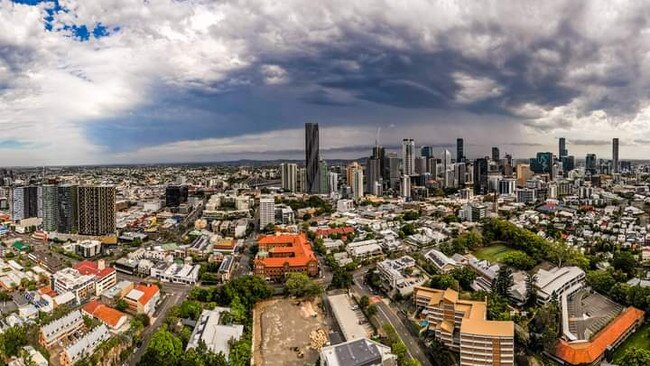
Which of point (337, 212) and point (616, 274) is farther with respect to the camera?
point (337, 212)

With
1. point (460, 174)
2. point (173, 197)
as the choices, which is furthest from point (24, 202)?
point (460, 174)

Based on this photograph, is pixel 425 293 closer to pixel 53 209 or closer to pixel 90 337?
pixel 90 337

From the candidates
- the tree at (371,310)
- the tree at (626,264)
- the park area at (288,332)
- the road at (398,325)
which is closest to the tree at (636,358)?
the road at (398,325)

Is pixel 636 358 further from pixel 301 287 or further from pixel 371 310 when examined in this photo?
pixel 301 287

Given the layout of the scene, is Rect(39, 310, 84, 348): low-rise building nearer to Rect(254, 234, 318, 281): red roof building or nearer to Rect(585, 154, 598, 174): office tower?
Rect(254, 234, 318, 281): red roof building

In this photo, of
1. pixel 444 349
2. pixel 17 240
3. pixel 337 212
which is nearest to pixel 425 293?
pixel 444 349

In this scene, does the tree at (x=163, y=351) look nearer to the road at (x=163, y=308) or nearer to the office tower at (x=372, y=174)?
the road at (x=163, y=308)
